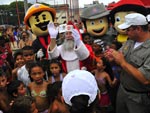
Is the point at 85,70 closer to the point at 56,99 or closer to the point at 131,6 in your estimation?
the point at 56,99

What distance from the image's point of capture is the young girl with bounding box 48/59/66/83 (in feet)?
11.9

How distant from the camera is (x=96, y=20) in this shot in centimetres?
493

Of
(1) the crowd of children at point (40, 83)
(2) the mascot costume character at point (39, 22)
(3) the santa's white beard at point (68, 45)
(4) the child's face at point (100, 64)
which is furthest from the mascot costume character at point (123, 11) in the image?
(3) the santa's white beard at point (68, 45)

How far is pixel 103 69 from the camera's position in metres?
3.88

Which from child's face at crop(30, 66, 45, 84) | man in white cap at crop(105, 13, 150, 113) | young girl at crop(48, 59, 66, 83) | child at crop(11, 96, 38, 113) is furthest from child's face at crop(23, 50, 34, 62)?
child at crop(11, 96, 38, 113)

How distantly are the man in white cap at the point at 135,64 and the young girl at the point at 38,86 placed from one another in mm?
836

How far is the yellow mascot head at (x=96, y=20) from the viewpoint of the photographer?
4.89 metres

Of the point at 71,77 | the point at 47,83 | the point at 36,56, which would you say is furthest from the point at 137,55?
the point at 36,56

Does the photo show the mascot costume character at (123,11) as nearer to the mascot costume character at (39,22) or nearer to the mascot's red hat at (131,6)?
the mascot's red hat at (131,6)

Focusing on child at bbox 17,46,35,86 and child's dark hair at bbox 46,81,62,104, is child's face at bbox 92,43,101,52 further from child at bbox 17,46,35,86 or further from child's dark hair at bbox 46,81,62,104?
child's dark hair at bbox 46,81,62,104

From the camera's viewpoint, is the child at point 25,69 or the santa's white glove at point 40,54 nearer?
the child at point 25,69

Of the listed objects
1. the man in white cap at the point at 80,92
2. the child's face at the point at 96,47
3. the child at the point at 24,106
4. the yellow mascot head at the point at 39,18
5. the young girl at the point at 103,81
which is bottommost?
the young girl at the point at 103,81

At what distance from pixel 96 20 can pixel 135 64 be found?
6.63 ft

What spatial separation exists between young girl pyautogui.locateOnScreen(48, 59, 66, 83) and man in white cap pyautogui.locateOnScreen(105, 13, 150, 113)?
0.78 m
